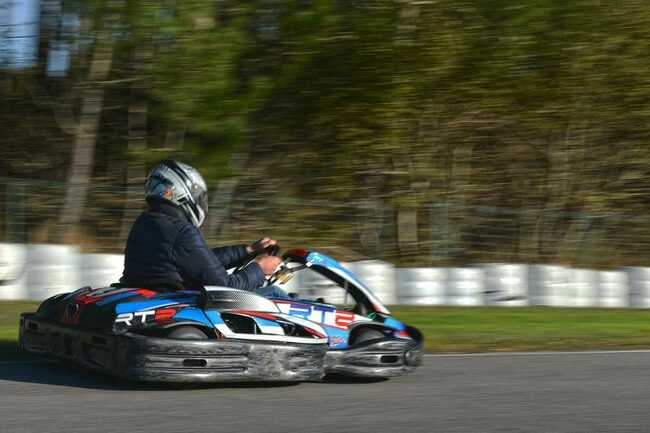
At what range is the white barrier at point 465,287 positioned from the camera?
48.1 feet

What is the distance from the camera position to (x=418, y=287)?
14.5 m

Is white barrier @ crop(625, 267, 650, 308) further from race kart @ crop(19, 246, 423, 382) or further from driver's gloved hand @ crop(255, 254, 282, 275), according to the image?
driver's gloved hand @ crop(255, 254, 282, 275)

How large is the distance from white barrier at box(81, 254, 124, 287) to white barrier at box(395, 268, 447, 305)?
12.6ft

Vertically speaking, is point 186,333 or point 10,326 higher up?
point 10,326

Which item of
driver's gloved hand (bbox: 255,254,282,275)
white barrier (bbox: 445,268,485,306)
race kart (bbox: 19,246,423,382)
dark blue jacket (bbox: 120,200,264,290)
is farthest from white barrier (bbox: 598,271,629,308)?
dark blue jacket (bbox: 120,200,264,290)

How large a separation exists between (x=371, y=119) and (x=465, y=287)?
15.2ft

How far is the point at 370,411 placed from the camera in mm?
6035

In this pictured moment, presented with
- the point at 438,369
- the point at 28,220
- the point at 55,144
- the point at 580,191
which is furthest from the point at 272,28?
the point at 438,369

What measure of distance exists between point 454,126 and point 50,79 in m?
7.36

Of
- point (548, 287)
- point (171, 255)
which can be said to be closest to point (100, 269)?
point (171, 255)

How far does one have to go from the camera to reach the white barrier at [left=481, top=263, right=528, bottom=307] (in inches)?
589

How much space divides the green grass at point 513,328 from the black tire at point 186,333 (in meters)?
2.39

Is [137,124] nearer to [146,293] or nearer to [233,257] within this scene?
[233,257]

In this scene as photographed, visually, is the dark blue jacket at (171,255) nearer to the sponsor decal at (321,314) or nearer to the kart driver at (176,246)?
the kart driver at (176,246)
